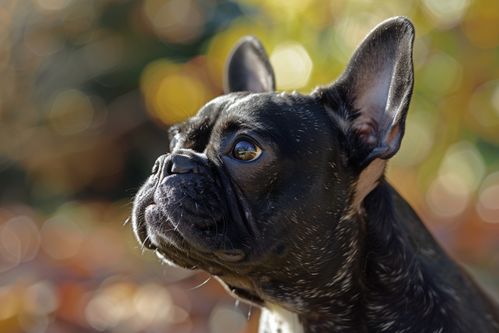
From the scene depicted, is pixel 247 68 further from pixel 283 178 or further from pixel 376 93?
pixel 283 178

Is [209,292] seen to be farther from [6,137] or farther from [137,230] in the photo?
[6,137]

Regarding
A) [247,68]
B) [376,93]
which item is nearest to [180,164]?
[376,93]

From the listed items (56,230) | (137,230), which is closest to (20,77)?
(56,230)

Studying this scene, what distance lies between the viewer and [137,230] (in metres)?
2.19

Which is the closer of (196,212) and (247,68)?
(196,212)

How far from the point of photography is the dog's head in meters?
2.07

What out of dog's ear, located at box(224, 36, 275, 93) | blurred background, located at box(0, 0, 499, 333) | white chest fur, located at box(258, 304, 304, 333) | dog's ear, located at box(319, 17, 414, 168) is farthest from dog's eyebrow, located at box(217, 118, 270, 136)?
blurred background, located at box(0, 0, 499, 333)

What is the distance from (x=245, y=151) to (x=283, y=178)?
0.10 m

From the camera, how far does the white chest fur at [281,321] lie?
2.30 metres

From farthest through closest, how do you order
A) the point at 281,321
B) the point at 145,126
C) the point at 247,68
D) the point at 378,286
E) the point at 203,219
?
1. the point at 145,126
2. the point at 247,68
3. the point at 281,321
4. the point at 378,286
5. the point at 203,219

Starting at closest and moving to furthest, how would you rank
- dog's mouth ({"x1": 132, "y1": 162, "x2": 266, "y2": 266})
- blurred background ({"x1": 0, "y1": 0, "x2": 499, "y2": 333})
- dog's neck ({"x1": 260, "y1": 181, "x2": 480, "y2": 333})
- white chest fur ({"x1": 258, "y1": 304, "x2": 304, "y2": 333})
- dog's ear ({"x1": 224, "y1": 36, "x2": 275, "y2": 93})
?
dog's mouth ({"x1": 132, "y1": 162, "x2": 266, "y2": 266}), dog's neck ({"x1": 260, "y1": 181, "x2": 480, "y2": 333}), white chest fur ({"x1": 258, "y1": 304, "x2": 304, "y2": 333}), dog's ear ({"x1": 224, "y1": 36, "x2": 275, "y2": 93}), blurred background ({"x1": 0, "y1": 0, "x2": 499, "y2": 333})

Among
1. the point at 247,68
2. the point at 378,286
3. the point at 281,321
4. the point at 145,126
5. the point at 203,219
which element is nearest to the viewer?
the point at 203,219

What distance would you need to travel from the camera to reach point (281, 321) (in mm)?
2352

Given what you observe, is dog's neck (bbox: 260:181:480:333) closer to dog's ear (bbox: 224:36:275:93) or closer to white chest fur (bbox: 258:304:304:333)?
white chest fur (bbox: 258:304:304:333)
